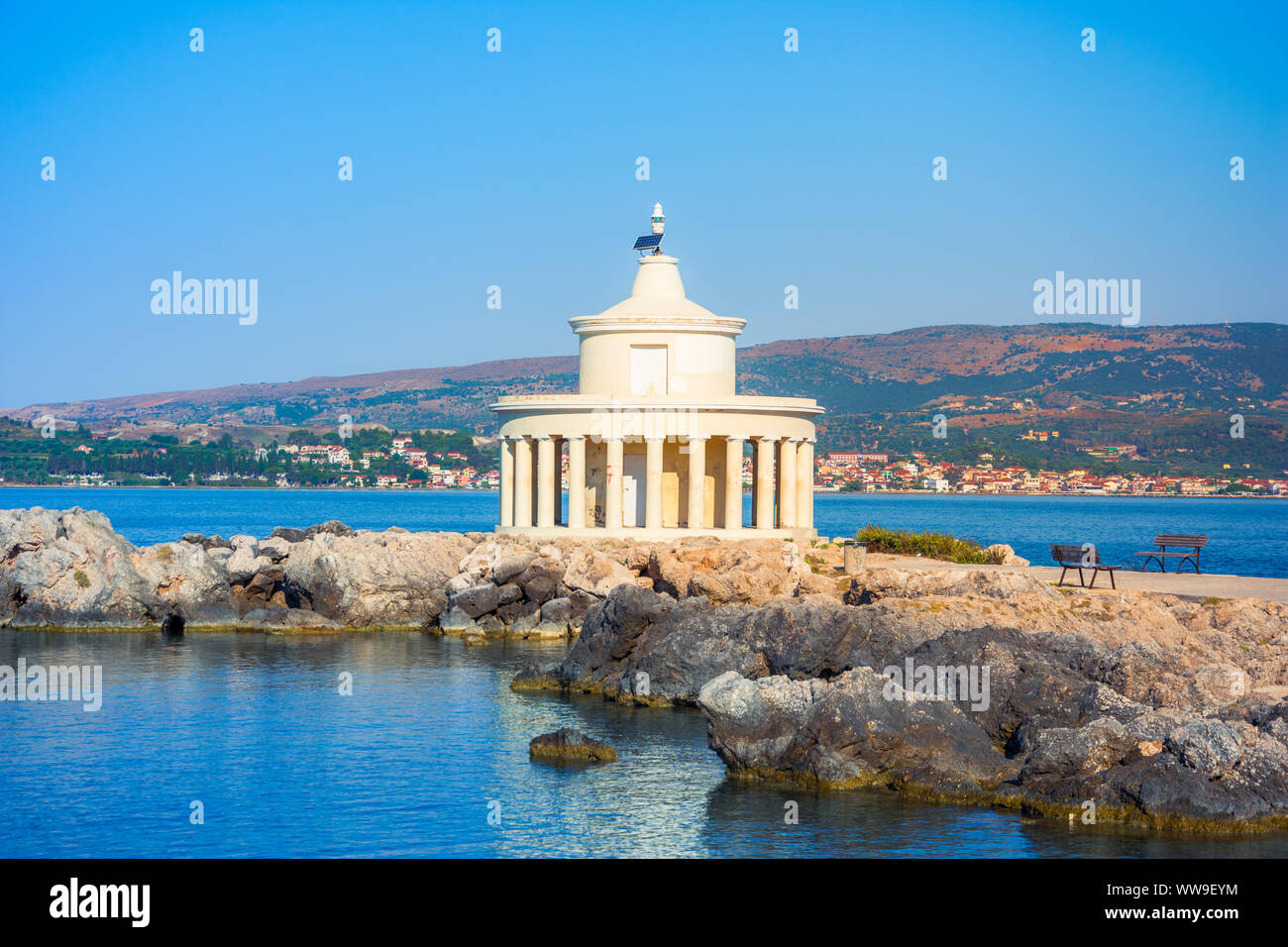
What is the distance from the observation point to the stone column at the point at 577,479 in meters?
37.7

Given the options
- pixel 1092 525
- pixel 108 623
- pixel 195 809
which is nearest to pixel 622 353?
pixel 108 623

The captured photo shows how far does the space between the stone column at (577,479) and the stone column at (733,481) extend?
12.7 feet

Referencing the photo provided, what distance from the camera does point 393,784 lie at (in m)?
17.8

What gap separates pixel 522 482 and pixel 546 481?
878 millimetres

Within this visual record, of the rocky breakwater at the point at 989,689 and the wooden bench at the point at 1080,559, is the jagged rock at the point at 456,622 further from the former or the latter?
the wooden bench at the point at 1080,559

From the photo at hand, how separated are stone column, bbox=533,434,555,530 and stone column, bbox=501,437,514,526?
3.02ft

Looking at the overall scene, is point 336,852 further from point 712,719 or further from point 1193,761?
point 1193,761

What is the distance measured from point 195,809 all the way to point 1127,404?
16250cm

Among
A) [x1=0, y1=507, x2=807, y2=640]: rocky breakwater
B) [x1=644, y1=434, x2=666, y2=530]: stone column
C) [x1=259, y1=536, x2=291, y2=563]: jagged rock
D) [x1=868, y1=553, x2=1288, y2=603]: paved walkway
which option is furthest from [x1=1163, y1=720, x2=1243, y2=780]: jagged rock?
[x1=259, y1=536, x2=291, y2=563]: jagged rock

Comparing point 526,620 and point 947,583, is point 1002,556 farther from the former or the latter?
point 526,620

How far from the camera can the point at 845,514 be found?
389 ft

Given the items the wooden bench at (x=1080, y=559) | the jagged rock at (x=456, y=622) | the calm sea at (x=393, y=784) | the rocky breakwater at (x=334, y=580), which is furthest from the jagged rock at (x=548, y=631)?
the wooden bench at (x=1080, y=559)

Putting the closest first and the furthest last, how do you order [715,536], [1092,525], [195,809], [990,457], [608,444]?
1. [195,809]
2. [715,536]
3. [608,444]
4. [1092,525]
5. [990,457]

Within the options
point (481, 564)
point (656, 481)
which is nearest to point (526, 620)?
point (481, 564)
